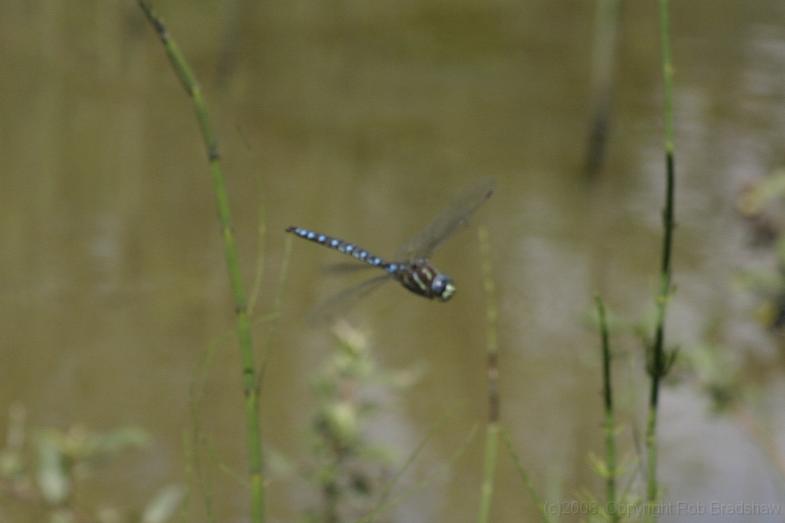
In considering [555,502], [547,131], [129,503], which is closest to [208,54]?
[547,131]

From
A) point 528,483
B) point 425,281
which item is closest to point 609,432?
point 528,483

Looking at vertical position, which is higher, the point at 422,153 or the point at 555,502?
the point at 555,502

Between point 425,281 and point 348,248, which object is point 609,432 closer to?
point 425,281

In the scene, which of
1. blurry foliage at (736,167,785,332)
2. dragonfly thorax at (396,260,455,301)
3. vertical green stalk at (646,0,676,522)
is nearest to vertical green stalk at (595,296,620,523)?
vertical green stalk at (646,0,676,522)

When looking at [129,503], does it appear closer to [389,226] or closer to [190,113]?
[389,226]

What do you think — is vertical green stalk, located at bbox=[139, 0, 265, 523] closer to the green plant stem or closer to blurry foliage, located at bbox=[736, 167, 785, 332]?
the green plant stem
